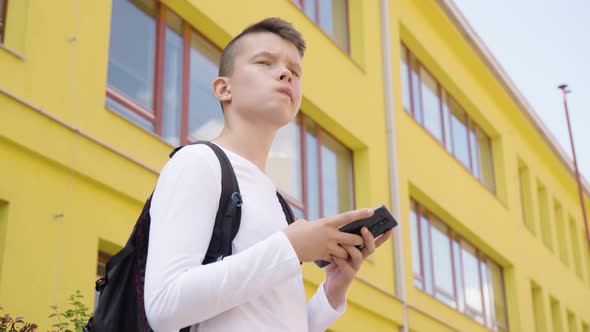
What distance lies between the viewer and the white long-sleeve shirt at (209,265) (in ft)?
7.08

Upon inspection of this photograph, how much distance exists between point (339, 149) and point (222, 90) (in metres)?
11.4

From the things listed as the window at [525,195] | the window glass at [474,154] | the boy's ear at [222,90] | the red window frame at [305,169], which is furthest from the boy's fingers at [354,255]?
the window at [525,195]

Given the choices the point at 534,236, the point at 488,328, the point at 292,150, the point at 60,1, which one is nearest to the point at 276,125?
the point at 60,1

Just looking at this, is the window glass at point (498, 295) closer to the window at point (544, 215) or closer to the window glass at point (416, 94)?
the window glass at point (416, 94)

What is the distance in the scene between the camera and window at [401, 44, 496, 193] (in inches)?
679

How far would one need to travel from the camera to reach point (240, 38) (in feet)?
9.44

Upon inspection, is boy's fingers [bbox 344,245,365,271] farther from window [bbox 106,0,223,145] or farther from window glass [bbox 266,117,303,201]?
window glass [bbox 266,117,303,201]

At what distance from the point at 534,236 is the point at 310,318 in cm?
2103

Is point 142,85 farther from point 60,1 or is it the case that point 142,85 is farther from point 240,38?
point 240,38

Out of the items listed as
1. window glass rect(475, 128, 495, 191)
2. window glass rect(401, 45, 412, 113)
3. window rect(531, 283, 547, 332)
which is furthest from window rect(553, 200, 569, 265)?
window glass rect(401, 45, 412, 113)

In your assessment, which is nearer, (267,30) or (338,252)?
(338,252)

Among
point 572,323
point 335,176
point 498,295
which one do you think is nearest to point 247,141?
point 335,176

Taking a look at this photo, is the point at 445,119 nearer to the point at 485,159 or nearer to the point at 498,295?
the point at 485,159

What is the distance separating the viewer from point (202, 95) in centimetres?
1077
